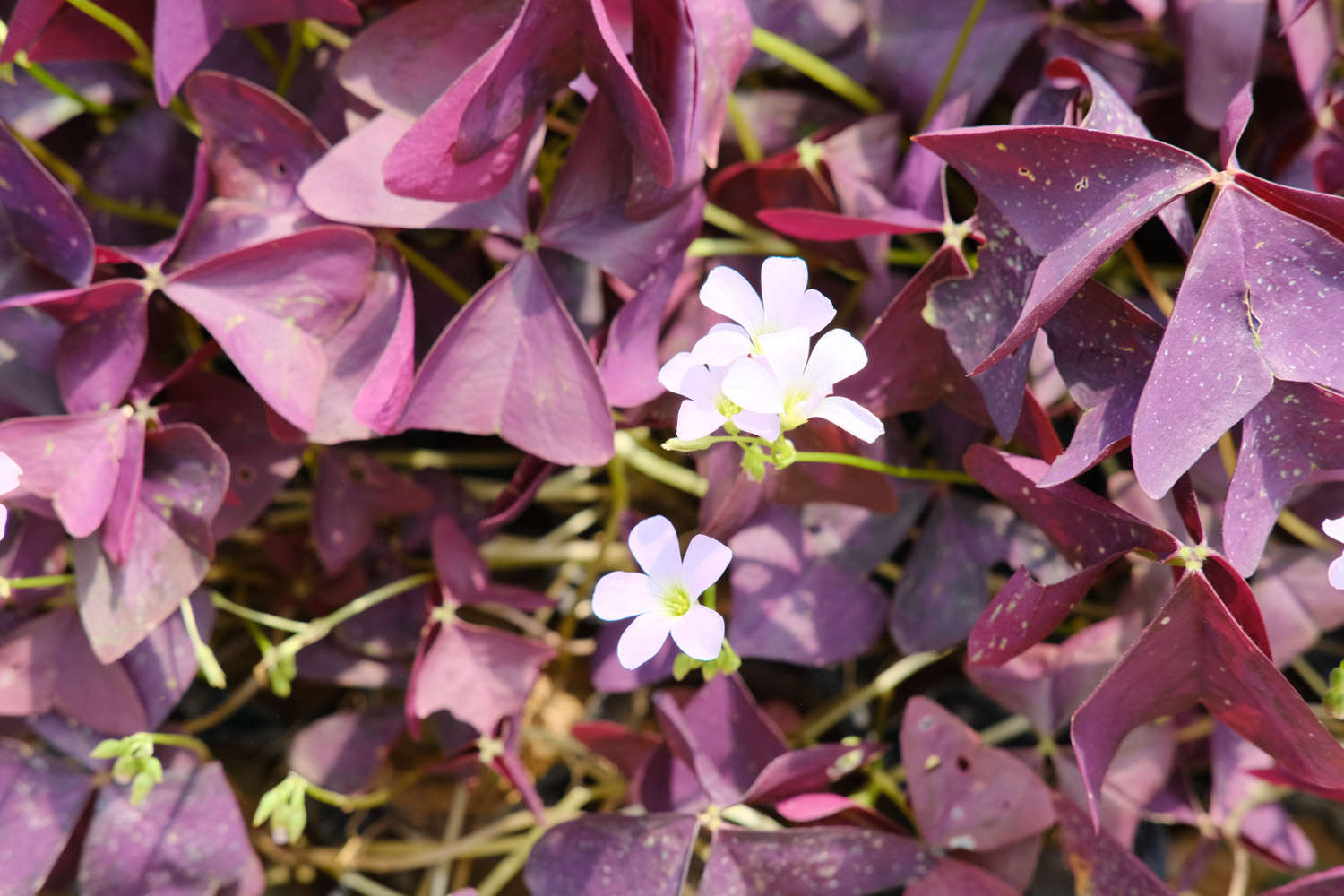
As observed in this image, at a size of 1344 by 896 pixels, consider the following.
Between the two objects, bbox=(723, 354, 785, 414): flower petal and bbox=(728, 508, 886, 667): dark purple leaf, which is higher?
bbox=(723, 354, 785, 414): flower petal

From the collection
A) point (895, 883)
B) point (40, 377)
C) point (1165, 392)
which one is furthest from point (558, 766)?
point (1165, 392)

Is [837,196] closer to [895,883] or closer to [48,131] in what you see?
[895,883]

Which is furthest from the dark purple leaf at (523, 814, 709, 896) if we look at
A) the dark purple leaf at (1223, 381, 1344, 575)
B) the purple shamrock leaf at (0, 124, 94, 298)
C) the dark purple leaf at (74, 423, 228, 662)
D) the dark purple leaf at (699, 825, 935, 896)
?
the purple shamrock leaf at (0, 124, 94, 298)

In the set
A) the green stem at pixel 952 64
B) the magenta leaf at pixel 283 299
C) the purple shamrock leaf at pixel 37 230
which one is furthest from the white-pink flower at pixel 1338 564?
the purple shamrock leaf at pixel 37 230

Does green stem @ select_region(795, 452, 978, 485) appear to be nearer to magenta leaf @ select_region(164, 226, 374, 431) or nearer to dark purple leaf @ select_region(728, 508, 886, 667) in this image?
dark purple leaf @ select_region(728, 508, 886, 667)

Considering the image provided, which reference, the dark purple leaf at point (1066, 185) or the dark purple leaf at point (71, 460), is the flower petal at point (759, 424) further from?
the dark purple leaf at point (71, 460)

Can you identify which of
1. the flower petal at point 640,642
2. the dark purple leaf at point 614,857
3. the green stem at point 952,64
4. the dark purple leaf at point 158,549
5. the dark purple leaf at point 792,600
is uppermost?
the green stem at point 952,64
